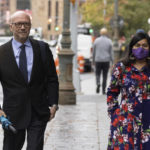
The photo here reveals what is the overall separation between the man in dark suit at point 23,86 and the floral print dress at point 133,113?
652 millimetres

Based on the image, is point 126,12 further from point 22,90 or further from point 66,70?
point 22,90

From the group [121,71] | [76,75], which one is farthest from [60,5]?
[121,71]

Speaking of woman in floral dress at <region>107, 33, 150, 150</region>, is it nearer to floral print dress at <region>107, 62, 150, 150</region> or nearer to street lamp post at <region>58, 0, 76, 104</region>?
floral print dress at <region>107, 62, 150, 150</region>

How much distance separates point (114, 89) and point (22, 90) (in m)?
0.86

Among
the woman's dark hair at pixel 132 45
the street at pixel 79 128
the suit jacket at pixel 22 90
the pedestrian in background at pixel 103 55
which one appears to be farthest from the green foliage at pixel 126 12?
the suit jacket at pixel 22 90

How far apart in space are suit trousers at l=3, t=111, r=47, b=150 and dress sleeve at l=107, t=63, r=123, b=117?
0.64 meters

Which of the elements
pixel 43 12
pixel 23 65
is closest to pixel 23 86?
pixel 23 65

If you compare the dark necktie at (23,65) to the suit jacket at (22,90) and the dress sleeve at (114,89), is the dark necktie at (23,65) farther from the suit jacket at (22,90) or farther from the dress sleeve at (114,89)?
the dress sleeve at (114,89)

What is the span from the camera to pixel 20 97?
16.1 ft

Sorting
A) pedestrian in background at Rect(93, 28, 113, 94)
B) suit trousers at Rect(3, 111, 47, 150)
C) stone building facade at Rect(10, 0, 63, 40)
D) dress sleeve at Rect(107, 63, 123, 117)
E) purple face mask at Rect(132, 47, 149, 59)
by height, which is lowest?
stone building facade at Rect(10, 0, 63, 40)

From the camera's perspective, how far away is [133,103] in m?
5.01

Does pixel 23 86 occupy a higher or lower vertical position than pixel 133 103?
higher

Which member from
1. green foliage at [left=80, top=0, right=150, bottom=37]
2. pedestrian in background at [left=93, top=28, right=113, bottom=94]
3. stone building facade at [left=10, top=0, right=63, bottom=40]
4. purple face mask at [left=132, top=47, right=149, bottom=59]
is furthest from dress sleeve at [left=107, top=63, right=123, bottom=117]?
stone building facade at [left=10, top=0, right=63, bottom=40]

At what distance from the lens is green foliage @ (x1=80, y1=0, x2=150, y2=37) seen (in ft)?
175
